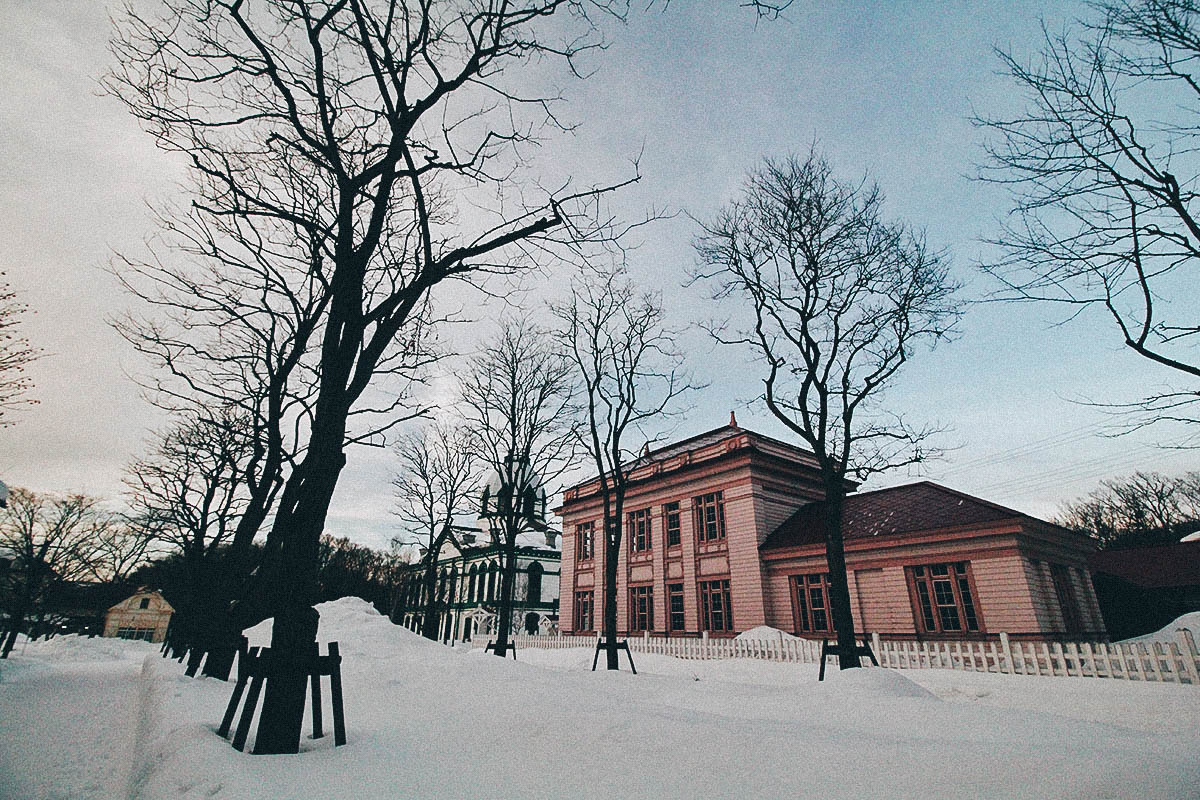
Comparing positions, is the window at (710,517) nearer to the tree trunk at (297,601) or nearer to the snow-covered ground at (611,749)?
the snow-covered ground at (611,749)

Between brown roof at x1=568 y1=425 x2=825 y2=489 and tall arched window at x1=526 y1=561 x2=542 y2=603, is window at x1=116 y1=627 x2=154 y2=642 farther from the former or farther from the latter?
brown roof at x1=568 y1=425 x2=825 y2=489

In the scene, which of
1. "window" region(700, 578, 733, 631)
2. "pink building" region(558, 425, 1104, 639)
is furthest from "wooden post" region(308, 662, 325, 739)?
"window" region(700, 578, 733, 631)

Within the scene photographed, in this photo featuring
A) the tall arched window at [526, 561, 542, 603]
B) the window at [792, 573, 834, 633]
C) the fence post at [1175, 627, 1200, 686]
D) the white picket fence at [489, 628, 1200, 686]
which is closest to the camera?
the fence post at [1175, 627, 1200, 686]

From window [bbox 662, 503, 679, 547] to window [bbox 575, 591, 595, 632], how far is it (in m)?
6.57

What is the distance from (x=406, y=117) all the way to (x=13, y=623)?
30962 millimetres

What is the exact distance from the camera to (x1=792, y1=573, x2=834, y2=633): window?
21.0 m

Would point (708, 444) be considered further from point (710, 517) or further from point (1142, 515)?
point (1142, 515)

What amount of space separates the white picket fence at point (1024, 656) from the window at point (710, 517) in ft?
20.9

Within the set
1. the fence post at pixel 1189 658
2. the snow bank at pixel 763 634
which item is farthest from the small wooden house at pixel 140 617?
the fence post at pixel 1189 658

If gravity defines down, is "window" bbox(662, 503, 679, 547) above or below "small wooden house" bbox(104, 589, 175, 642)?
above

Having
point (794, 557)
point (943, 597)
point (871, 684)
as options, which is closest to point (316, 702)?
point (871, 684)

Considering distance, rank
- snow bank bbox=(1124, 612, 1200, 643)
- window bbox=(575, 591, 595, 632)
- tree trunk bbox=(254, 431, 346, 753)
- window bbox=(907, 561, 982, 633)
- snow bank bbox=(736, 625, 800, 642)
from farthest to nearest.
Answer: window bbox=(575, 591, 595, 632) < snow bank bbox=(736, 625, 800, 642) < snow bank bbox=(1124, 612, 1200, 643) < window bbox=(907, 561, 982, 633) < tree trunk bbox=(254, 431, 346, 753)

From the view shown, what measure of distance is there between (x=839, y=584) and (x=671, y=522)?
1570cm

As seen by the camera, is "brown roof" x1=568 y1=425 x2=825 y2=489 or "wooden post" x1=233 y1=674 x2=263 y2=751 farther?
"brown roof" x1=568 y1=425 x2=825 y2=489
